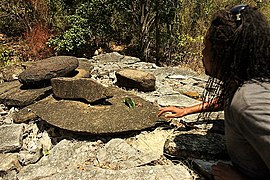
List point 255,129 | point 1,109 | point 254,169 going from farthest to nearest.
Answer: point 1,109 → point 254,169 → point 255,129

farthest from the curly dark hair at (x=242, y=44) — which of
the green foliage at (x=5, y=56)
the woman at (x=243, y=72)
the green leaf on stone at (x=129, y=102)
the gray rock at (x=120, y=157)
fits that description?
the green foliage at (x=5, y=56)

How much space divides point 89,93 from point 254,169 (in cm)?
146

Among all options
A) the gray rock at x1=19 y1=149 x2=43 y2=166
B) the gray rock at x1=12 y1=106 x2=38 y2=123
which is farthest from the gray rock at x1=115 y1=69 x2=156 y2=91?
the gray rock at x1=19 y1=149 x2=43 y2=166

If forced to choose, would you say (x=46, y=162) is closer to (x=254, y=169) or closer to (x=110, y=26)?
(x=254, y=169)

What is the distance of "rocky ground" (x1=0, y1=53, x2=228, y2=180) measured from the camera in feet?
6.04

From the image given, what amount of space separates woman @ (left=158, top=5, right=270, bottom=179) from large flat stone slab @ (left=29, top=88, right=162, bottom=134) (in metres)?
0.92

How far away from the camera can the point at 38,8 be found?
5.74 metres

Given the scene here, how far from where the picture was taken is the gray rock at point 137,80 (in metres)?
3.00

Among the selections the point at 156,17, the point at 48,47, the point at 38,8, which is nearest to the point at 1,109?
the point at 48,47

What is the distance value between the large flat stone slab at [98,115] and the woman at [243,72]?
0.92 meters

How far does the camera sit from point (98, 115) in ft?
7.57

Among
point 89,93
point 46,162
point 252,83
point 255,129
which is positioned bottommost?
point 46,162

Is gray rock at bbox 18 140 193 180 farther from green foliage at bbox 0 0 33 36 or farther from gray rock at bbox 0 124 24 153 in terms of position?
green foliage at bbox 0 0 33 36

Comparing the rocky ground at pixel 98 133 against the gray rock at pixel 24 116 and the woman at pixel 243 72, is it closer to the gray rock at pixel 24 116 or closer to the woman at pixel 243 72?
the gray rock at pixel 24 116
